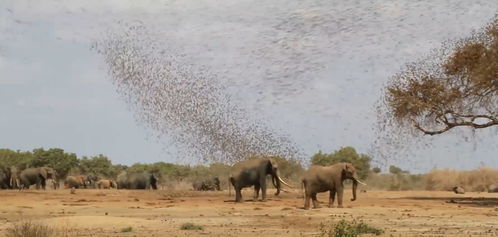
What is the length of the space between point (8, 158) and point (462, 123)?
69209 millimetres

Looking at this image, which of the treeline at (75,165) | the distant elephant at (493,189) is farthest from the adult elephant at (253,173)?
the treeline at (75,165)

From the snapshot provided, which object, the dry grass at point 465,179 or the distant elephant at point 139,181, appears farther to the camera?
the dry grass at point 465,179

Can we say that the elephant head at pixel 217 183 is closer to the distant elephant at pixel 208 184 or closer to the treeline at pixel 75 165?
the distant elephant at pixel 208 184

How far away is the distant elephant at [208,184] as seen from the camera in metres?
61.7

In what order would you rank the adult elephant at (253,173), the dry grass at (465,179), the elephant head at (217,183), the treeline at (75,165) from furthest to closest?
1. the treeline at (75,165)
2. the dry grass at (465,179)
3. the elephant head at (217,183)
4. the adult elephant at (253,173)

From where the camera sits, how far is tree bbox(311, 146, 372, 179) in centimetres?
8522

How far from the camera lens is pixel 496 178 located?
71.1 m

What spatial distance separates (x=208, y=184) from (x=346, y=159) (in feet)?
97.9

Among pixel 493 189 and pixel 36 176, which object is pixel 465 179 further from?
pixel 36 176

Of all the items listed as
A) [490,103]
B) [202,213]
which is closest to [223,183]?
[490,103]

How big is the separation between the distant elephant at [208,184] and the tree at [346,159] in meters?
24.5

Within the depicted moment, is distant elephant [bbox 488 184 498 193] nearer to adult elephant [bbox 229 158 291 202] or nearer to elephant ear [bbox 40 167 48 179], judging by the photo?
adult elephant [bbox 229 158 291 202]

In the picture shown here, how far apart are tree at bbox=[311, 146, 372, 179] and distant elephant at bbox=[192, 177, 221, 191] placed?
24.5 m

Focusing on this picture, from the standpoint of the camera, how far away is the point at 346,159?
88438 mm
